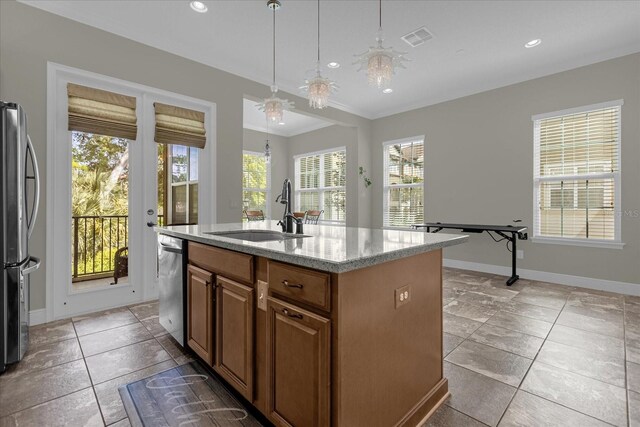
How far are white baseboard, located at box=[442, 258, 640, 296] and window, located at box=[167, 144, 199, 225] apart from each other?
436 cm

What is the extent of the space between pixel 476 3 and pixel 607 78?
233cm

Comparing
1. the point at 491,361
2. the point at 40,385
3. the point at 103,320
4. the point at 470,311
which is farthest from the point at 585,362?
the point at 103,320

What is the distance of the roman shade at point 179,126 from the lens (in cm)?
354

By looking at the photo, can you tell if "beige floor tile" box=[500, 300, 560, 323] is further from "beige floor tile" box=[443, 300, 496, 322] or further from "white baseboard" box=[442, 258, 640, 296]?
"white baseboard" box=[442, 258, 640, 296]

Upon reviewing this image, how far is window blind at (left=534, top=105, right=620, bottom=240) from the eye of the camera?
3.91 m

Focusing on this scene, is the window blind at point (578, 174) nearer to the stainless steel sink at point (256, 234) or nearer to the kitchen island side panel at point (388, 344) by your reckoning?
the kitchen island side panel at point (388, 344)

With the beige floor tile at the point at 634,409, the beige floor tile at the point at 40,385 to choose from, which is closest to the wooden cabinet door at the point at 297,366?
the beige floor tile at the point at 40,385

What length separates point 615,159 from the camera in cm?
387

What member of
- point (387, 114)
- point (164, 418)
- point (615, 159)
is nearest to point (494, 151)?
point (615, 159)

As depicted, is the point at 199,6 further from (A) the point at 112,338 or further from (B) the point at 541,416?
(B) the point at 541,416

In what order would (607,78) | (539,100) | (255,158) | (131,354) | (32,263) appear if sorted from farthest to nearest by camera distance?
1. (255,158)
2. (539,100)
3. (607,78)
4. (32,263)
5. (131,354)

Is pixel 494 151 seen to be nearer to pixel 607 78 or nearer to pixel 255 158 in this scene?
pixel 607 78

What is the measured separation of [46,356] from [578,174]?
19.7 ft

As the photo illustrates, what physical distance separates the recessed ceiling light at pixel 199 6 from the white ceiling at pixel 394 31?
57 mm
